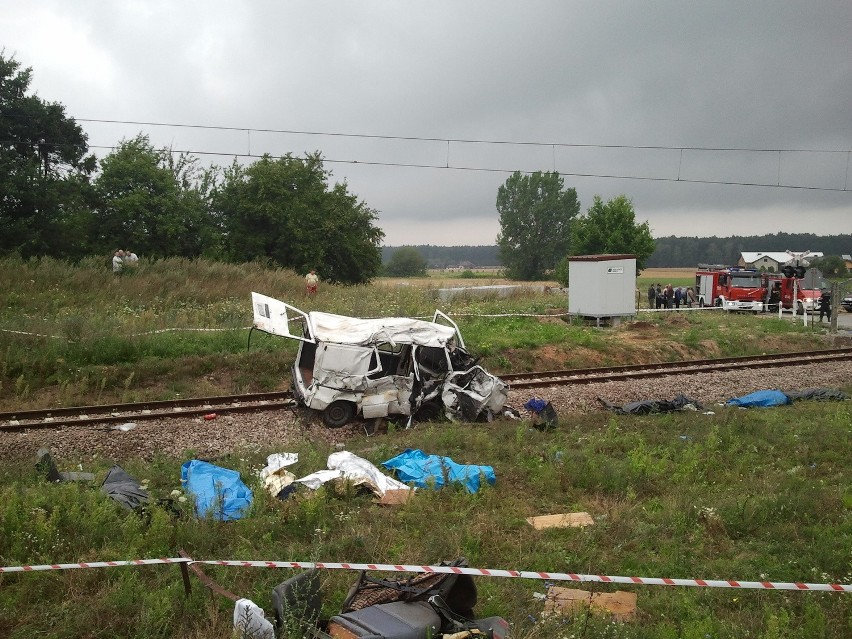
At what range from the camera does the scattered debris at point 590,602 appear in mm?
5430

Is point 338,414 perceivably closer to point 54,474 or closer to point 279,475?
point 279,475

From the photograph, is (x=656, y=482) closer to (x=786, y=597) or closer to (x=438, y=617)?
(x=786, y=597)

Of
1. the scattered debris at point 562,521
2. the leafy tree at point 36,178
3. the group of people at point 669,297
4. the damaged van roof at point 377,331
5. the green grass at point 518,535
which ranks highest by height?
the leafy tree at point 36,178

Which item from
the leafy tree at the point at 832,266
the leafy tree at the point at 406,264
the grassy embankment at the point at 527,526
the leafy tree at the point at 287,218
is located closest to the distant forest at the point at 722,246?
the leafy tree at the point at 406,264

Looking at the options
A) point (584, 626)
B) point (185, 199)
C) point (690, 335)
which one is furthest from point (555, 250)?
point (584, 626)

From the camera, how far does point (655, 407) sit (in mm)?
13125

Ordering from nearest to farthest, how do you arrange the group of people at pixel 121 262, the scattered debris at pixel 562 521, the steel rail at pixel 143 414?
the scattered debris at pixel 562 521 < the steel rail at pixel 143 414 < the group of people at pixel 121 262

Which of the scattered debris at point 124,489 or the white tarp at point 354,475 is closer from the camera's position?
the scattered debris at point 124,489

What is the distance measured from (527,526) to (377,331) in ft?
19.1

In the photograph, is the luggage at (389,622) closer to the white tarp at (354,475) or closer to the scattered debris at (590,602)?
the scattered debris at (590,602)

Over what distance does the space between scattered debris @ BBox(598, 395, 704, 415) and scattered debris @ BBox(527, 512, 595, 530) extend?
19.3 feet

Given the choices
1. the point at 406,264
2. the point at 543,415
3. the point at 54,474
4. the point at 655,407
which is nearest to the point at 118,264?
the point at 54,474

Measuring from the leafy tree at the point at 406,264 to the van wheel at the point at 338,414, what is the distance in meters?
94.2

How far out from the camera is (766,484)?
844 cm
